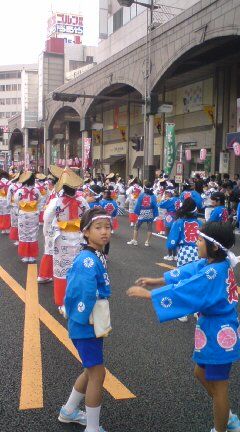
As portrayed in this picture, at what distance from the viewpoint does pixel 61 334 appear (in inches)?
198

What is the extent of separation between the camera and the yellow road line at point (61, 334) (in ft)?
12.0

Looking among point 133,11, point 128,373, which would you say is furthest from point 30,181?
point 133,11

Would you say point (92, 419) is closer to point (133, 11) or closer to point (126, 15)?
point (133, 11)

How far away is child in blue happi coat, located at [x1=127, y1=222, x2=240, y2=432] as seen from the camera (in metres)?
2.74

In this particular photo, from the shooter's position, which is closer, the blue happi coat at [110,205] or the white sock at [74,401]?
the white sock at [74,401]

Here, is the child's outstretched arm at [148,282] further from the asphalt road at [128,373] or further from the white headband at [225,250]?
the asphalt road at [128,373]

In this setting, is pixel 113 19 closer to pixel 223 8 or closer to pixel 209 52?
pixel 209 52

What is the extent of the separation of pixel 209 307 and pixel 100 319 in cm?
69

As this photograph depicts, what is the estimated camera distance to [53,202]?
6012mm

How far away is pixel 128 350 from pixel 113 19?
120 feet

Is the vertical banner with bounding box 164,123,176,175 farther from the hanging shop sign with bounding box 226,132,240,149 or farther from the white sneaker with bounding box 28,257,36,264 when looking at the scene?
the white sneaker with bounding box 28,257,36,264

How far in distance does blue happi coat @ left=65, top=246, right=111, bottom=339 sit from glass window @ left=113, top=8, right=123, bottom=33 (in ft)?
118

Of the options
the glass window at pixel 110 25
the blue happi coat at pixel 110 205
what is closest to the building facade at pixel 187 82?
the glass window at pixel 110 25

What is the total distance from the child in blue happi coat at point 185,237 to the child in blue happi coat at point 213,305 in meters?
3.04
